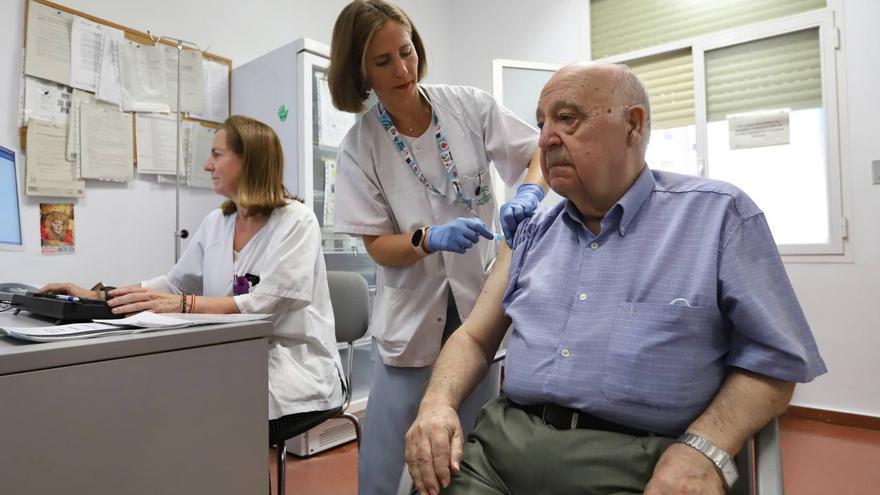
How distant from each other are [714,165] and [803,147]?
44 cm

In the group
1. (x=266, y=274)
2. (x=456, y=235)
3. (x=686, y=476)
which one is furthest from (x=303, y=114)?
(x=686, y=476)

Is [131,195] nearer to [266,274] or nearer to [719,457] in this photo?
[266,274]

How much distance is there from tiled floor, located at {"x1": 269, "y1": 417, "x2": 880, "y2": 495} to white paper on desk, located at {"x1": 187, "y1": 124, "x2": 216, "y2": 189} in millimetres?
1382

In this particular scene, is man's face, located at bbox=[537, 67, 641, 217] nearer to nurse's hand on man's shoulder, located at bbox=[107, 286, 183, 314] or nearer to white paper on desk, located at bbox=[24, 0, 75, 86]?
nurse's hand on man's shoulder, located at bbox=[107, 286, 183, 314]

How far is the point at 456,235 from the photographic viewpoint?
116 centimetres

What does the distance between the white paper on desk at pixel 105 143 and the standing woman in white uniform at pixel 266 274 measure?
35.0 inches

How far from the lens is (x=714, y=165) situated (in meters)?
3.21

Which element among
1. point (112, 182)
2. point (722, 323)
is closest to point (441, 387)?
point (722, 323)

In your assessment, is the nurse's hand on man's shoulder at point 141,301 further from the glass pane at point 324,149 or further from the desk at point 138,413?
the glass pane at point 324,149

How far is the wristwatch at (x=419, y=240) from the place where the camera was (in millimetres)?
1214

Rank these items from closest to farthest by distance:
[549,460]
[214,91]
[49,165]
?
[549,460] → [49,165] → [214,91]

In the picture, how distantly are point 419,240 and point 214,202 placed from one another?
1.95 m

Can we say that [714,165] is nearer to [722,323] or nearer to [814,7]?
[814,7]

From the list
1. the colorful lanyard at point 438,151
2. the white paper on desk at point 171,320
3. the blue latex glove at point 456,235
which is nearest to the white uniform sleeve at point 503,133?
the colorful lanyard at point 438,151
